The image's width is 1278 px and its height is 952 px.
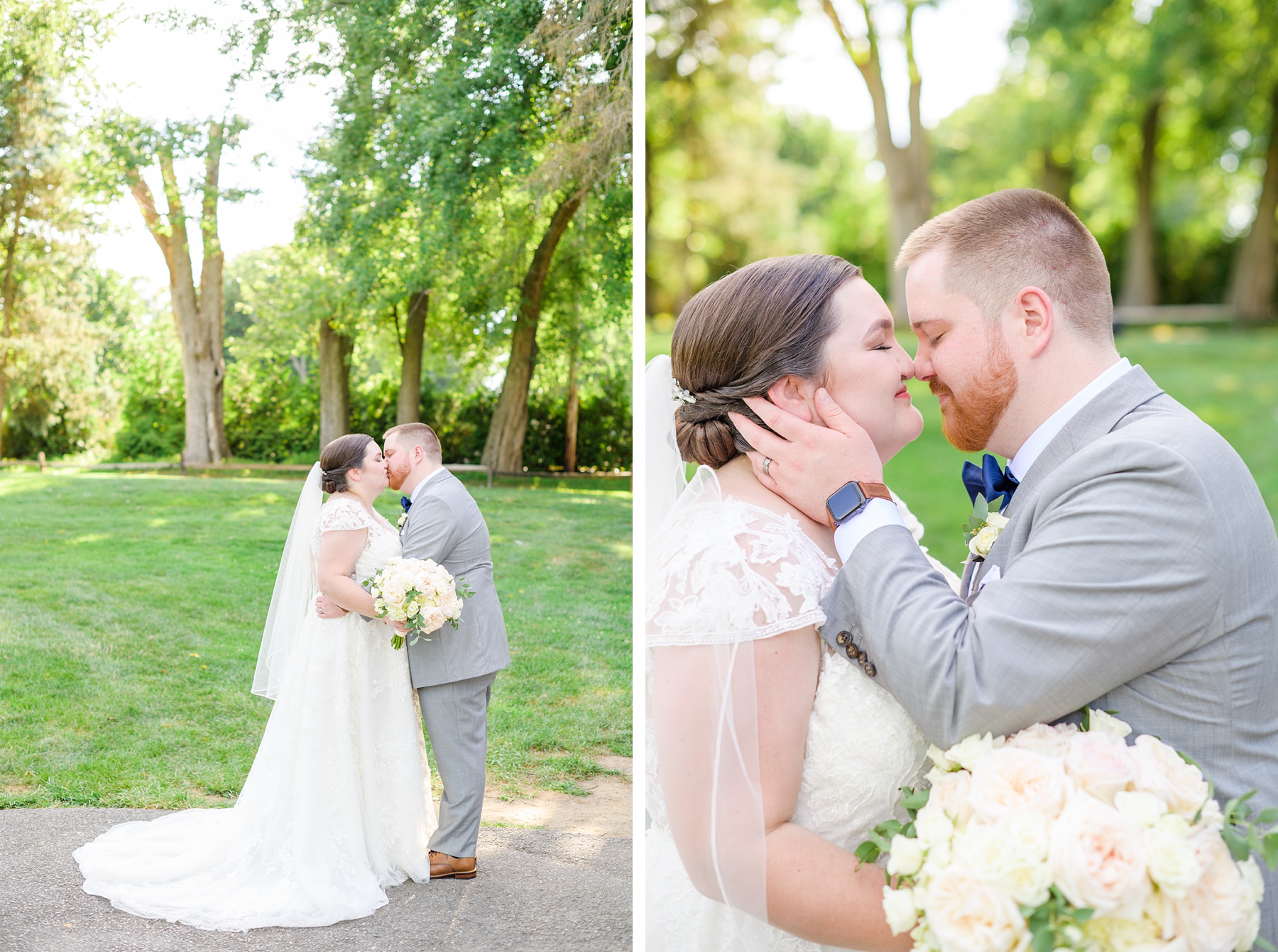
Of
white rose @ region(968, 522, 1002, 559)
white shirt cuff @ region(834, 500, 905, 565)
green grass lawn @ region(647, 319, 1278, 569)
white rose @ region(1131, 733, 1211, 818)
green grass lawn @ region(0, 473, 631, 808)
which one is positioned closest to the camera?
white rose @ region(1131, 733, 1211, 818)

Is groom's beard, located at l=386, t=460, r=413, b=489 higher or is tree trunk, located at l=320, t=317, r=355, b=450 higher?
tree trunk, located at l=320, t=317, r=355, b=450

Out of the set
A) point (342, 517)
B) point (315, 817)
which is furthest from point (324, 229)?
point (315, 817)

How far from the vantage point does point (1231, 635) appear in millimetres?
1521

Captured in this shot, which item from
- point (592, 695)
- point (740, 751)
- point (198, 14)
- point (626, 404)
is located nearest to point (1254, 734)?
→ point (740, 751)

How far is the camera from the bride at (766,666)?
159 cm

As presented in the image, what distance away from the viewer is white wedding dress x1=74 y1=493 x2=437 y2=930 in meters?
2.70

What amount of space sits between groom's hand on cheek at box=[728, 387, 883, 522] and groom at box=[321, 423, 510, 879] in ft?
5.56

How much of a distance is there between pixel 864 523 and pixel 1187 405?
28.3ft

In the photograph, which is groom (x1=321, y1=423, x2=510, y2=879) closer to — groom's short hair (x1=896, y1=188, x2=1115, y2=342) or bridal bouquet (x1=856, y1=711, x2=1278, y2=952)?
groom's short hair (x1=896, y1=188, x2=1115, y2=342)

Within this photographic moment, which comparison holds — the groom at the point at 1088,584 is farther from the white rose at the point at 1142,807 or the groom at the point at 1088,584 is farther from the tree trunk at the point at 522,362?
the tree trunk at the point at 522,362

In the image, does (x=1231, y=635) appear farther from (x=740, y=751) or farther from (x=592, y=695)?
(x=592, y=695)

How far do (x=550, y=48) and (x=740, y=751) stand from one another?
2545mm

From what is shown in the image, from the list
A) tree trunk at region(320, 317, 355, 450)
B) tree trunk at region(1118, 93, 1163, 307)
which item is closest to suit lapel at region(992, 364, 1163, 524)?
tree trunk at region(320, 317, 355, 450)

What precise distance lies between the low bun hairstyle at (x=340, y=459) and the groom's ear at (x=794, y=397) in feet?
5.90
